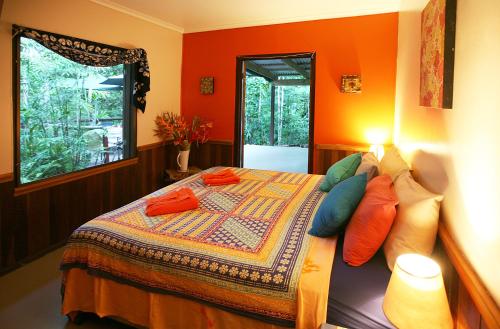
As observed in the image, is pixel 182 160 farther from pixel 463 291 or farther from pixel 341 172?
pixel 463 291

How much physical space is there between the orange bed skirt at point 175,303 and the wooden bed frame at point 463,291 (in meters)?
0.46

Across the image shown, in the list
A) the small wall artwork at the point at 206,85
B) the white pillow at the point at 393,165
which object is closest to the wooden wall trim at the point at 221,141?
the small wall artwork at the point at 206,85

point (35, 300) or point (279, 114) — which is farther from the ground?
point (279, 114)

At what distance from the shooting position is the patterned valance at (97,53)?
8.95ft

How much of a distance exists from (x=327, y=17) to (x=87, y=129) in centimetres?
288

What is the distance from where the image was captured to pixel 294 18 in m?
4.05

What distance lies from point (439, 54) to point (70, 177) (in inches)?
119

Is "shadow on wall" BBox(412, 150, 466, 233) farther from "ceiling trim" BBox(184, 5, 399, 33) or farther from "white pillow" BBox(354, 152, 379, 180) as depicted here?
"ceiling trim" BBox(184, 5, 399, 33)

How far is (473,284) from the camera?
3.46ft

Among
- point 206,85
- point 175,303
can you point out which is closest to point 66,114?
point 206,85

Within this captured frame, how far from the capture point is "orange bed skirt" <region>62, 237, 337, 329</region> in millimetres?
1404

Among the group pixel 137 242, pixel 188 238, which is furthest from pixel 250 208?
pixel 137 242

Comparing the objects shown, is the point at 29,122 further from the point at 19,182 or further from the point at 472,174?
the point at 472,174

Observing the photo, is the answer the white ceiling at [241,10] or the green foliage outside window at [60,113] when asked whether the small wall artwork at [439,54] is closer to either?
the white ceiling at [241,10]
